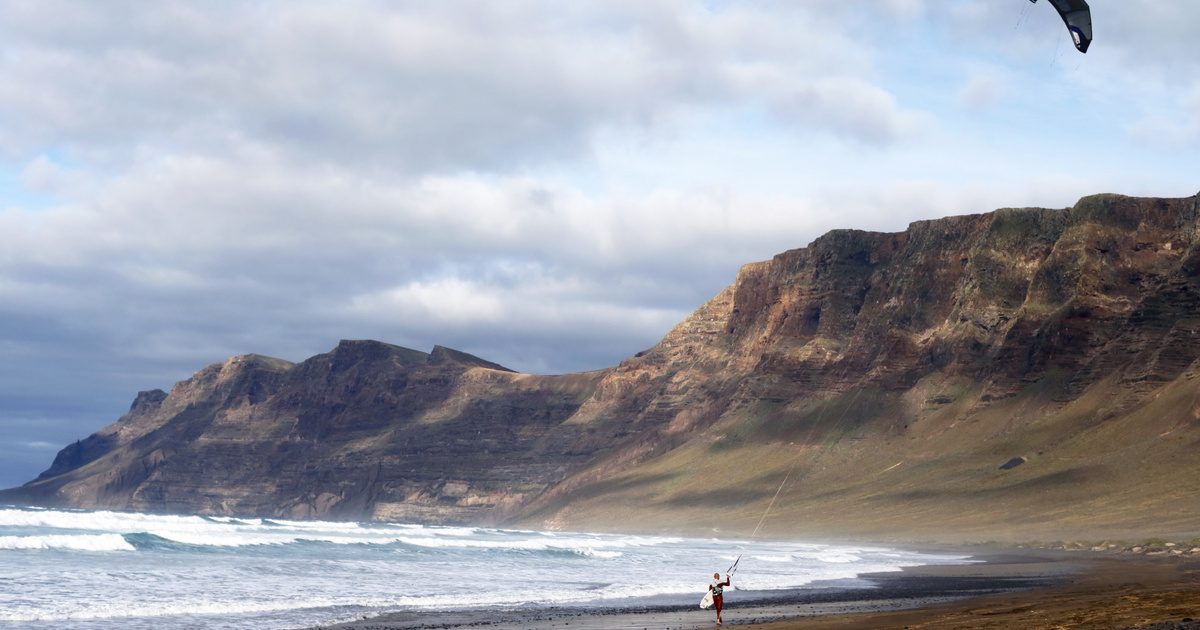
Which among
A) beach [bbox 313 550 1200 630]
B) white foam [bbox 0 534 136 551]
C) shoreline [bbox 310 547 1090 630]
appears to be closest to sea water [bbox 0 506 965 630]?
white foam [bbox 0 534 136 551]

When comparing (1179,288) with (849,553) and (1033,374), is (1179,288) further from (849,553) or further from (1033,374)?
(849,553)

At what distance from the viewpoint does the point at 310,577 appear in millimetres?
54812

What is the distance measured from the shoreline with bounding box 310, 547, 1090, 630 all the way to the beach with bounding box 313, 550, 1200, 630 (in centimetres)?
4

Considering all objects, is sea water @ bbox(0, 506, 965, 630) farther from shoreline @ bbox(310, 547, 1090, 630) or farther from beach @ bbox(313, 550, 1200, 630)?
beach @ bbox(313, 550, 1200, 630)

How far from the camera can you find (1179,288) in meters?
183

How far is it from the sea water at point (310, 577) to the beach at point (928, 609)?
318cm

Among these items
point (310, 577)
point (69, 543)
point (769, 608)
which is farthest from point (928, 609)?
point (69, 543)

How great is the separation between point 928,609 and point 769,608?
568 centimetres

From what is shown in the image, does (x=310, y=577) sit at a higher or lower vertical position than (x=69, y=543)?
lower

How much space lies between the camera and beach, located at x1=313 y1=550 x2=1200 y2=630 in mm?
32684

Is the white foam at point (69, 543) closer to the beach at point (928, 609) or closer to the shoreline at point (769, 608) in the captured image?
the shoreline at point (769, 608)

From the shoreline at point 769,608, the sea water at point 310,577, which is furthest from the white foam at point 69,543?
the shoreline at point 769,608

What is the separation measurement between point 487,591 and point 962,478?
401 feet

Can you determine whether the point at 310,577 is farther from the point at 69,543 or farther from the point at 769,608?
the point at 69,543
